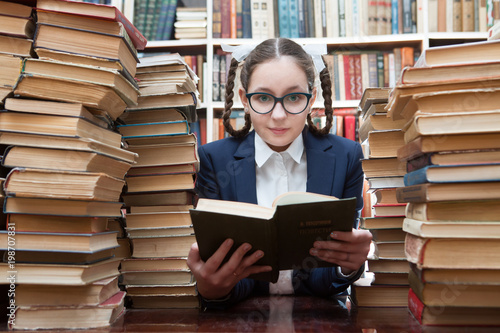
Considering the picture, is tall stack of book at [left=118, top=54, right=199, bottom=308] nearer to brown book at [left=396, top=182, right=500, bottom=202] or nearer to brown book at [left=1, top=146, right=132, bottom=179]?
brown book at [left=1, top=146, right=132, bottom=179]

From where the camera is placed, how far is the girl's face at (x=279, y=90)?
3.45 ft

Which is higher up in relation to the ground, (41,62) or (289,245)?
(41,62)

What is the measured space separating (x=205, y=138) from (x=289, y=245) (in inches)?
64.9

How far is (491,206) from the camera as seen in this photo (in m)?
0.66

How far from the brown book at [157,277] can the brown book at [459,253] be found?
0.51 metres

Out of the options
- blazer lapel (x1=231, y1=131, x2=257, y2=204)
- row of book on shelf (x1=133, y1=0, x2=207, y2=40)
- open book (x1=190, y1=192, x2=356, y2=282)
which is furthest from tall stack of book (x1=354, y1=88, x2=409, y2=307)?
row of book on shelf (x1=133, y1=0, x2=207, y2=40)

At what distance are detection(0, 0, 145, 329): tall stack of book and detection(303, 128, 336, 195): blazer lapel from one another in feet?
1.92

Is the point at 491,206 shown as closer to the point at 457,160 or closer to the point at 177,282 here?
the point at 457,160

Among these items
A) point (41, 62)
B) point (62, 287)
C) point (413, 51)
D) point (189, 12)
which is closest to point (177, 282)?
point (62, 287)

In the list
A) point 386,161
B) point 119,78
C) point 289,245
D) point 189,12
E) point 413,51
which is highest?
point 189,12

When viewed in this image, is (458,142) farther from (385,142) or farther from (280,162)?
(280,162)

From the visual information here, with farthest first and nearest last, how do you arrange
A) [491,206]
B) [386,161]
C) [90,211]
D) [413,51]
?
[413,51] → [386,161] → [90,211] → [491,206]

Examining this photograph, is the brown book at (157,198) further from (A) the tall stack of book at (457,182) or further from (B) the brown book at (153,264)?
(A) the tall stack of book at (457,182)

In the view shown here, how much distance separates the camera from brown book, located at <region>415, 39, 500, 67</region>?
69 cm
